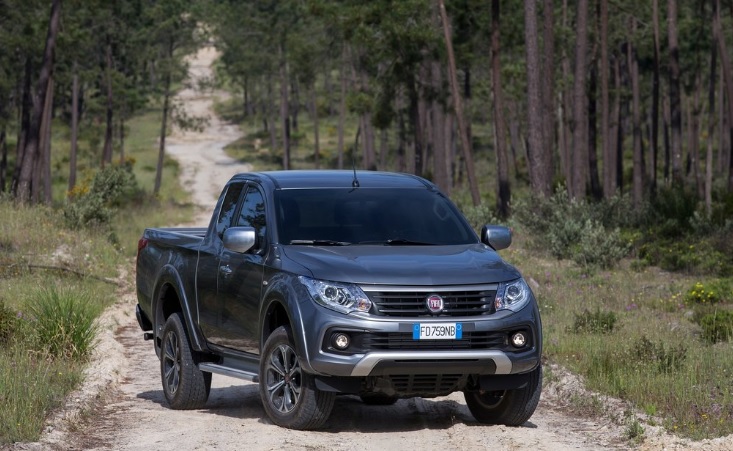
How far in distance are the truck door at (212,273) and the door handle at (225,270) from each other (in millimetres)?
78

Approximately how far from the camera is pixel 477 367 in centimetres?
861

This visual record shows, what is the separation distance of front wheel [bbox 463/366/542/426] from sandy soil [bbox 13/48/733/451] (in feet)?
0.33

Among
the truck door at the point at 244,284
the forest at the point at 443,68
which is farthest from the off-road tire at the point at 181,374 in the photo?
the forest at the point at 443,68

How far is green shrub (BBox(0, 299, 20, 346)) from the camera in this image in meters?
12.5

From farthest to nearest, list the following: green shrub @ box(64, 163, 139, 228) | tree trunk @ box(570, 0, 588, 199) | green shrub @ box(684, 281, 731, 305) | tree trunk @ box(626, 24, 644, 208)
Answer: tree trunk @ box(626, 24, 644, 208), tree trunk @ box(570, 0, 588, 199), green shrub @ box(64, 163, 139, 228), green shrub @ box(684, 281, 731, 305)

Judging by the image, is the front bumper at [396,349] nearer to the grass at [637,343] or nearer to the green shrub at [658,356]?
the grass at [637,343]

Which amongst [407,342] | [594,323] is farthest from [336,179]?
[594,323]

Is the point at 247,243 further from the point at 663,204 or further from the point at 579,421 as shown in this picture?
the point at 663,204

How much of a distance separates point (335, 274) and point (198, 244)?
253 cm

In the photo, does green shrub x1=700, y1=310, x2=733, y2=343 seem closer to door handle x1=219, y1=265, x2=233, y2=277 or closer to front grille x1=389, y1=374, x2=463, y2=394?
front grille x1=389, y1=374, x2=463, y2=394

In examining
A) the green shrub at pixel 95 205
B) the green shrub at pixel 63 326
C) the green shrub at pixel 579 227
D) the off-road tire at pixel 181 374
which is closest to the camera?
the off-road tire at pixel 181 374

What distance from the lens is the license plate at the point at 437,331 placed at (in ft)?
27.7

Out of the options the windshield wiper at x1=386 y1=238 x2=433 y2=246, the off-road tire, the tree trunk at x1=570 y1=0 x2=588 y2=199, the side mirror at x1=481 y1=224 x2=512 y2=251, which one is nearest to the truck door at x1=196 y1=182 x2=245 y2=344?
the off-road tire

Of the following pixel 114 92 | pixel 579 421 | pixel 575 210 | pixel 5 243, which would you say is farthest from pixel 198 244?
pixel 114 92
